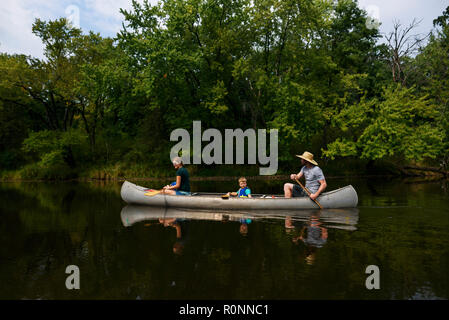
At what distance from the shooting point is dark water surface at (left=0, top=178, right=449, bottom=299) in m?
4.22

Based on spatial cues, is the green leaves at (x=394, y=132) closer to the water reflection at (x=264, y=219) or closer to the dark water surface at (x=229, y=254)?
the dark water surface at (x=229, y=254)

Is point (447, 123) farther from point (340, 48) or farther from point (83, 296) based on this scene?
point (83, 296)

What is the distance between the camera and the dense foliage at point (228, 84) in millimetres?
23453

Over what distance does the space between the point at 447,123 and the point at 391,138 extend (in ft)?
12.8

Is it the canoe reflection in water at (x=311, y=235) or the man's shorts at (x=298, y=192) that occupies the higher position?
the man's shorts at (x=298, y=192)

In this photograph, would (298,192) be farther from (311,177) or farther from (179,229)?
(179,229)

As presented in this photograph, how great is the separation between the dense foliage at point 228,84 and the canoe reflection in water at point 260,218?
45.0 feet

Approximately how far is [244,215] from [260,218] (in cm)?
72

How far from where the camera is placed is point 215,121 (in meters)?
27.5

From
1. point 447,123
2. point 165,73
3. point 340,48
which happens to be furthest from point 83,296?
point 340,48

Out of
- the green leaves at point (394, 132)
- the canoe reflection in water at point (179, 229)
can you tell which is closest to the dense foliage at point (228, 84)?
the green leaves at point (394, 132)

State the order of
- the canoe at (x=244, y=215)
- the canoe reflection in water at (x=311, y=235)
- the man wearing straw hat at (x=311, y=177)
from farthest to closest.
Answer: the man wearing straw hat at (x=311, y=177) → the canoe at (x=244, y=215) → the canoe reflection in water at (x=311, y=235)

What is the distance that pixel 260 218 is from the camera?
9.26m

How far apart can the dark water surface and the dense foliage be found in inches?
594
